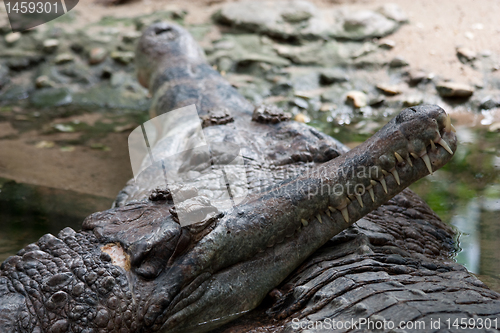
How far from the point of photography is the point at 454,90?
241 inches

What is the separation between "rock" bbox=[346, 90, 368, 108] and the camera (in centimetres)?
648

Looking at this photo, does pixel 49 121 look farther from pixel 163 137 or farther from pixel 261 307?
pixel 261 307

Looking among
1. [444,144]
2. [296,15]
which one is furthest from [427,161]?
[296,15]

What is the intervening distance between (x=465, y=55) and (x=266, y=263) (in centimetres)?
580

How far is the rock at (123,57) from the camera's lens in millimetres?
8055

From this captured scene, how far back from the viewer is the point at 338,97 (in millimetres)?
6766

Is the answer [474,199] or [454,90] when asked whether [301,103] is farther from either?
[474,199]

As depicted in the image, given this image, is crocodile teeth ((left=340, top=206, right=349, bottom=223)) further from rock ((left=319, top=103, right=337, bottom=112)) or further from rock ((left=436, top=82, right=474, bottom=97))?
rock ((left=436, top=82, right=474, bottom=97))

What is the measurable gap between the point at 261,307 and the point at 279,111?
1.74m

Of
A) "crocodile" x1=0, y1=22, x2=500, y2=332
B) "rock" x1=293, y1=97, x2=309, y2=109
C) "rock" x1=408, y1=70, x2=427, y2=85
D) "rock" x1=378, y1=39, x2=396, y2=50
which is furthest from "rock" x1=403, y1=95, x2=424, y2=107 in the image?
"crocodile" x1=0, y1=22, x2=500, y2=332

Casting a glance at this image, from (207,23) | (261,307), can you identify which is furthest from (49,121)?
(261,307)

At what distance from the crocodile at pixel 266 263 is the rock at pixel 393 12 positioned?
20.5 feet

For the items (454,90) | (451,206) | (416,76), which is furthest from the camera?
(416,76)

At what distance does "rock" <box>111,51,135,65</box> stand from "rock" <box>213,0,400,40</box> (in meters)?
1.89
